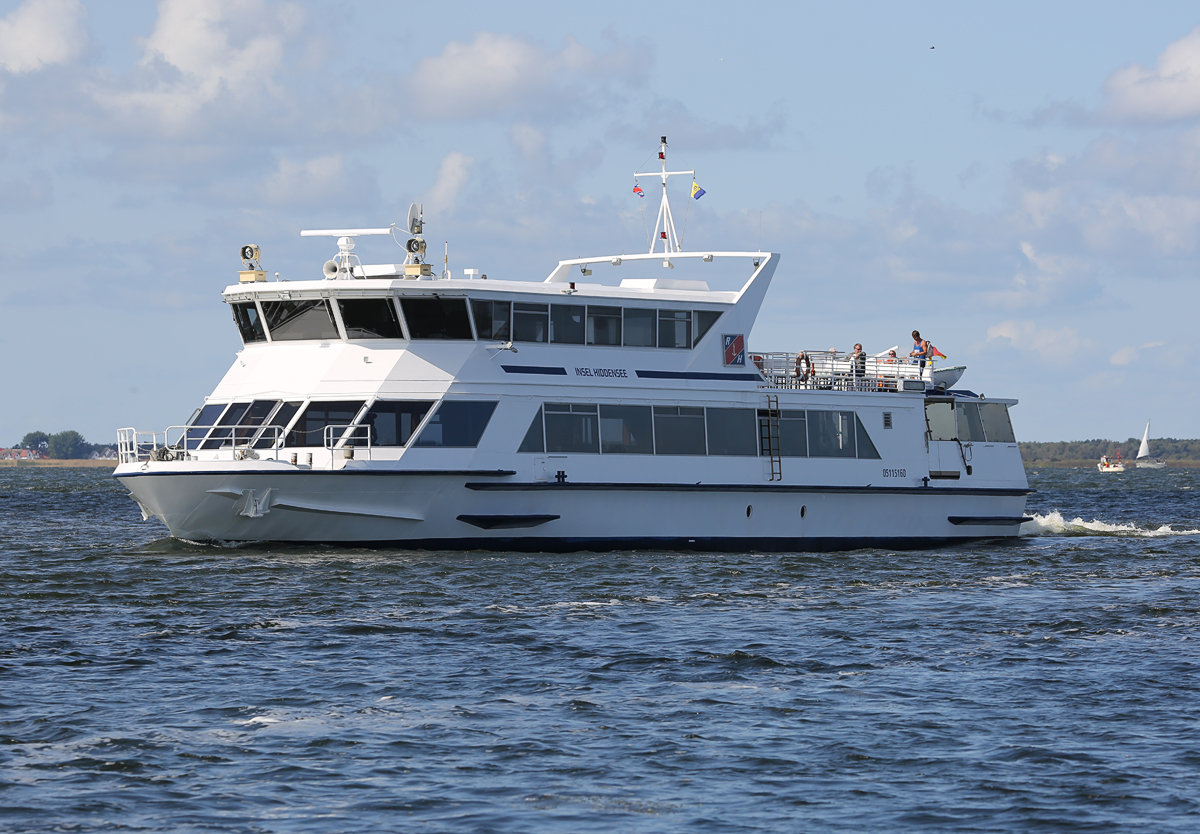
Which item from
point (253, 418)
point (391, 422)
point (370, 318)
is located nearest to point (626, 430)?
point (391, 422)

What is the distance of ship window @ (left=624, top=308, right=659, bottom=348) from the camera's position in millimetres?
24625

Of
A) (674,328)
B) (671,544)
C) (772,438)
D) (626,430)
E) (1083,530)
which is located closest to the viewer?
(626,430)

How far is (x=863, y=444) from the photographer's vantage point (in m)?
27.1

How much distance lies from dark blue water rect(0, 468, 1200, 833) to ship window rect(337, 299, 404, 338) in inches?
143

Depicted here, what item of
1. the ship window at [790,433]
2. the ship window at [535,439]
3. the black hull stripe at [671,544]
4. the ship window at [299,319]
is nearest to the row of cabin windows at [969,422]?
the black hull stripe at [671,544]

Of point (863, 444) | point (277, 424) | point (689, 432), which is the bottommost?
point (863, 444)

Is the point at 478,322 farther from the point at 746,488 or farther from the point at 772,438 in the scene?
the point at 772,438

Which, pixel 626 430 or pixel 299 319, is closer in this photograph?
pixel 299 319

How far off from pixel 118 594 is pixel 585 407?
8409 mm

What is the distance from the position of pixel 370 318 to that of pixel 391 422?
74.6 inches

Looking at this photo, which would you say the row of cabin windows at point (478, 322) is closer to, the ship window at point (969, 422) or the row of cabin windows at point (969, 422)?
the row of cabin windows at point (969, 422)

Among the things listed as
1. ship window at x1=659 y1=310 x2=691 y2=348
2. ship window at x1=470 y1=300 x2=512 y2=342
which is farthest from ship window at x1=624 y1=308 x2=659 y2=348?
ship window at x1=470 y1=300 x2=512 y2=342

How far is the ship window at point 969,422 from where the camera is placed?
28.7 m

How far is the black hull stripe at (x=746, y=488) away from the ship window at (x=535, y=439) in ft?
1.96
